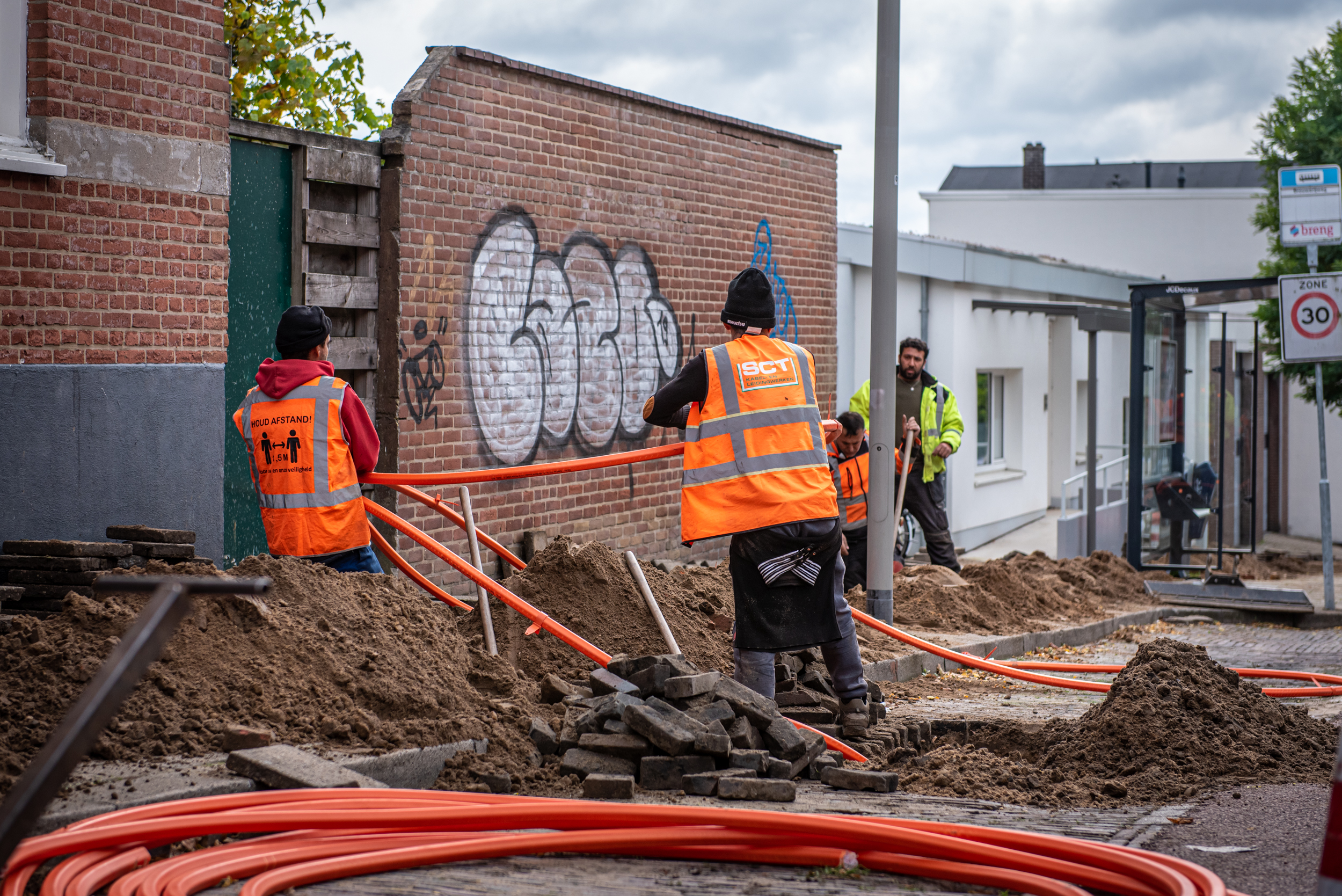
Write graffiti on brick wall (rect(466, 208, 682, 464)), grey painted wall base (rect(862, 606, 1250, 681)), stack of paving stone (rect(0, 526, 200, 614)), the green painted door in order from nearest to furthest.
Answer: stack of paving stone (rect(0, 526, 200, 614)) → the green painted door → grey painted wall base (rect(862, 606, 1250, 681)) → graffiti on brick wall (rect(466, 208, 682, 464))

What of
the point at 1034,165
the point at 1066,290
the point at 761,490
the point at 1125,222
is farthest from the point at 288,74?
the point at 1034,165

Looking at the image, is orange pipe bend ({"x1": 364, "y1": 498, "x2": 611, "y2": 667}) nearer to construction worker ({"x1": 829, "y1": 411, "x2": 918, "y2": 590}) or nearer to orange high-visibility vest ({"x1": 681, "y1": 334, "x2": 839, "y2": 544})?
orange high-visibility vest ({"x1": 681, "y1": 334, "x2": 839, "y2": 544})

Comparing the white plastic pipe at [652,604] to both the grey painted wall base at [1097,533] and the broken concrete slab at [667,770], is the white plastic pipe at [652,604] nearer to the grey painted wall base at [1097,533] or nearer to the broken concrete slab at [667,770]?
the broken concrete slab at [667,770]

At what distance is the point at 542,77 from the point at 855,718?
6534 millimetres

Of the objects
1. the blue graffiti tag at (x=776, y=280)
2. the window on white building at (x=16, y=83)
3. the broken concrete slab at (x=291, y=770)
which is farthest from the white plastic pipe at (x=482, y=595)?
the blue graffiti tag at (x=776, y=280)

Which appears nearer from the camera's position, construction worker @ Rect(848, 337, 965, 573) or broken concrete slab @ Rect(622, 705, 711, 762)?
broken concrete slab @ Rect(622, 705, 711, 762)

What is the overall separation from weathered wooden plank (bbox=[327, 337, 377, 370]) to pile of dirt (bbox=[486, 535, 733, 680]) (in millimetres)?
2439

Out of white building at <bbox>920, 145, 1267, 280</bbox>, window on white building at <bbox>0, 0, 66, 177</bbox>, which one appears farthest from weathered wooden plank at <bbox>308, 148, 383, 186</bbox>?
white building at <bbox>920, 145, 1267, 280</bbox>

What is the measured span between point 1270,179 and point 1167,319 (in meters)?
8.15

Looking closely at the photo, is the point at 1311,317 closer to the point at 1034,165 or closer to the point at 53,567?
the point at 53,567

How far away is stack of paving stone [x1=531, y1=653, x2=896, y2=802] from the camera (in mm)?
5129

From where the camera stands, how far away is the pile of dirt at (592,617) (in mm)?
6918

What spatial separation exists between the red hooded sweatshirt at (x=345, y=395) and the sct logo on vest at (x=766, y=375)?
69.5 inches

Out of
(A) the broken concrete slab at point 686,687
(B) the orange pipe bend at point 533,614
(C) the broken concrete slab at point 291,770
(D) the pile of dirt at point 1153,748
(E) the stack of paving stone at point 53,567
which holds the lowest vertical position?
(D) the pile of dirt at point 1153,748
